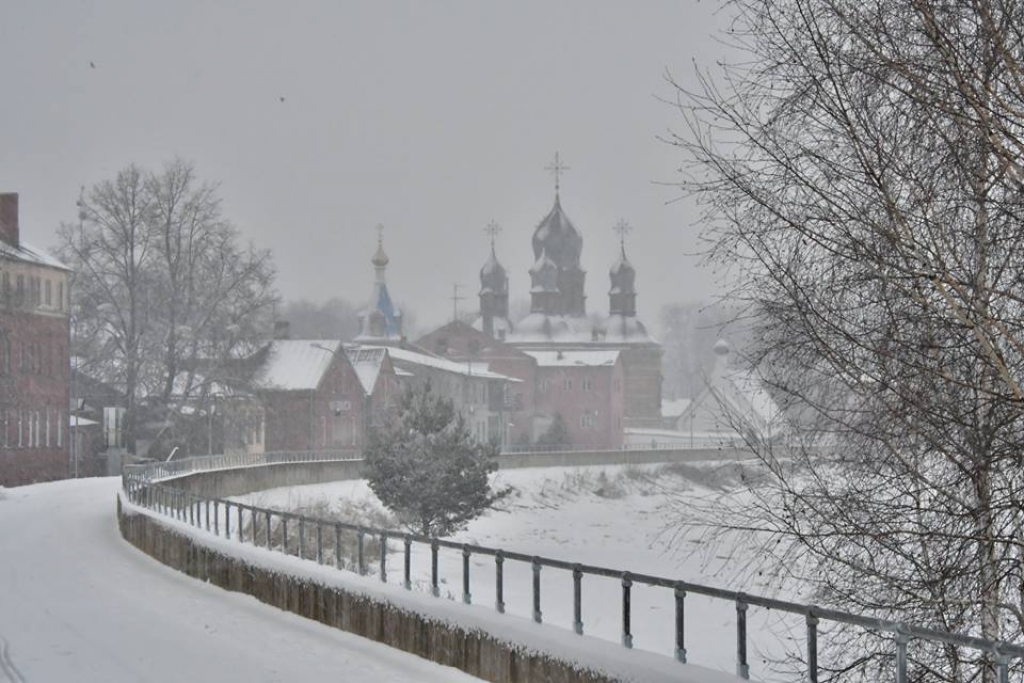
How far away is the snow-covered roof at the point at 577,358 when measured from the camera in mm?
129125

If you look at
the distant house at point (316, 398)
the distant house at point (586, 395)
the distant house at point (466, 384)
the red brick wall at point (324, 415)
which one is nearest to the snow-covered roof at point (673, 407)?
the distant house at point (586, 395)

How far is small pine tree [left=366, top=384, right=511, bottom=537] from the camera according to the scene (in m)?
51.7

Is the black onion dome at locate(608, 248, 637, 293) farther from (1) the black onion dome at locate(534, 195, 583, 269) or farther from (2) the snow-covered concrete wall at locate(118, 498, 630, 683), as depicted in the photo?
(2) the snow-covered concrete wall at locate(118, 498, 630, 683)

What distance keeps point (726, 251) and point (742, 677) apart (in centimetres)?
300

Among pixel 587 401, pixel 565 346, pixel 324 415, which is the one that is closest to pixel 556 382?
pixel 587 401

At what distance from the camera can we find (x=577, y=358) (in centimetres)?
13075

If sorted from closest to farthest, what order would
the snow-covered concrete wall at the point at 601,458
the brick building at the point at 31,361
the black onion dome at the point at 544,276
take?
1. the brick building at the point at 31,361
2. the snow-covered concrete wall at the point at 601,458
3. the black onion dome at the point at 544,276

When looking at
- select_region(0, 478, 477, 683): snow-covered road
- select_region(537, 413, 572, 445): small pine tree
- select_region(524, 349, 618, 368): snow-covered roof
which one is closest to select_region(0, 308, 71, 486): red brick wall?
select_region(0, 478, 477, 683): snow-covered road

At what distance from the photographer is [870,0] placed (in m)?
11.2

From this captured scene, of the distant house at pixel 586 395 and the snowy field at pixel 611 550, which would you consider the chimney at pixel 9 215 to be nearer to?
the snowy field at pixel 611 550

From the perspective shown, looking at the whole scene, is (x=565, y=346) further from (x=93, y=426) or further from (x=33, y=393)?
(x=33, y=393)

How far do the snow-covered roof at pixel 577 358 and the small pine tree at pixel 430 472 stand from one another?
76232 millimetres

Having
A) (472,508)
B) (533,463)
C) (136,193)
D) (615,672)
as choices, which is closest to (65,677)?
(615,672)

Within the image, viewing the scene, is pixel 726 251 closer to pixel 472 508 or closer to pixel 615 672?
pixel 615 672
